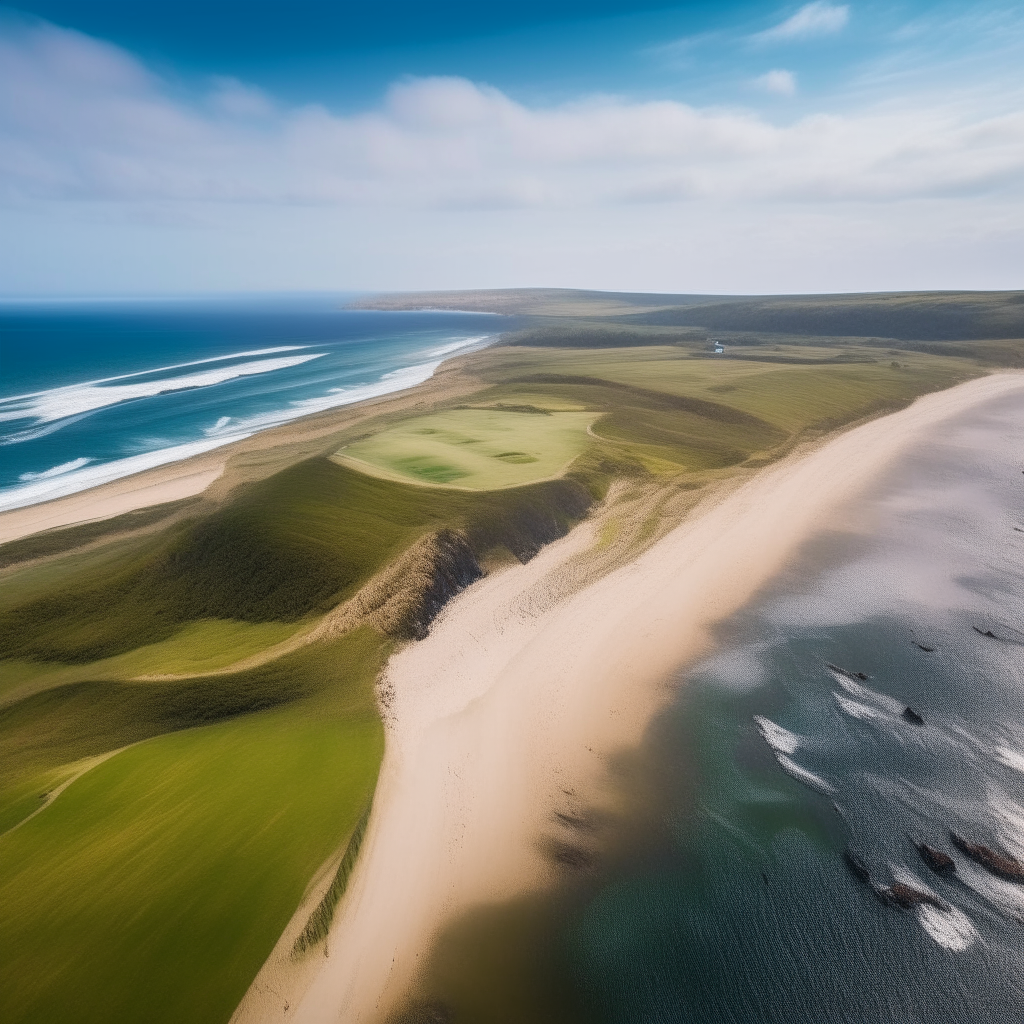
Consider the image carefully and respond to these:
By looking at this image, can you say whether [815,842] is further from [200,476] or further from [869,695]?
[200,476]

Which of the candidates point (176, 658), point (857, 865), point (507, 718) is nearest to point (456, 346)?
point (176, 658)

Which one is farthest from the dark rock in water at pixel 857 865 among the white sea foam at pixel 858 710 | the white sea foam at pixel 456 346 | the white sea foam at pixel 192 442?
the white sea foam at pixel 456 346

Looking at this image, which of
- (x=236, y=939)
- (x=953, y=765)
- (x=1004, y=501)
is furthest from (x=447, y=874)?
(x=1004, y=501)

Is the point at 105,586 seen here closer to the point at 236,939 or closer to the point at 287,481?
the point at 287,481

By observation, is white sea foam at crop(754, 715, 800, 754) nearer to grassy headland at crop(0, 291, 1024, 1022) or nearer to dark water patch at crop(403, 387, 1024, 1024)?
dark water patch at crop(403, 387, 1024, 1024)

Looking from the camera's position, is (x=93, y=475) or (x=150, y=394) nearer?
(x=93, y=475)

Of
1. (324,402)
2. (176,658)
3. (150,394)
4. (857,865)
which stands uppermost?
(857,865)
